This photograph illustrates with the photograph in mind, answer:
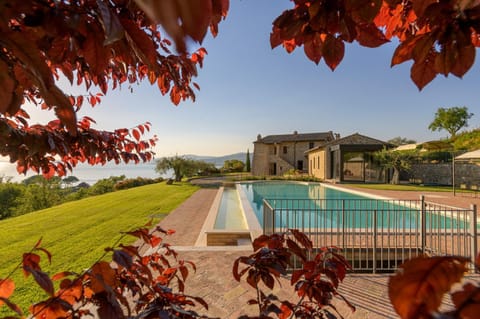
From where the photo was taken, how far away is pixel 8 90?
53 centimetres

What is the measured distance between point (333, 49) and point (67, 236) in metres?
8.22

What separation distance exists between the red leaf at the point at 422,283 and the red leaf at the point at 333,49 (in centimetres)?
80

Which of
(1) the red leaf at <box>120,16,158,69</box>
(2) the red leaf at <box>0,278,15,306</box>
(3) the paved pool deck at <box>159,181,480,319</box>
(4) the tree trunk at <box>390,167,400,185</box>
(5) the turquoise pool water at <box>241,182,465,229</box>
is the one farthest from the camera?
(4) the tree trunk at <box>390,167,400,185</box>

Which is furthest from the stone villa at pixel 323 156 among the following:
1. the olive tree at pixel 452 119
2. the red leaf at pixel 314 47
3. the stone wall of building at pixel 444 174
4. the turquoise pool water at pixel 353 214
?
the red leaf at pixel 314 47

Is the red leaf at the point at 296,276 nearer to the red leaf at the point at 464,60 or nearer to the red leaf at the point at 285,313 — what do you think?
the red leaf at the point at 285,313

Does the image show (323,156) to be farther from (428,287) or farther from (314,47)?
(428,287)

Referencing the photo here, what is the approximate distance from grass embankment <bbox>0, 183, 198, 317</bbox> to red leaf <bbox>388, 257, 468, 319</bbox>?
478 centimetres

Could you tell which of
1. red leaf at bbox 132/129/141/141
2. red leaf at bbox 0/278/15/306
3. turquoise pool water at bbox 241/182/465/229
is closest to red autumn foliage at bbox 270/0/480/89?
red leaf at bbox 0/278/15/306

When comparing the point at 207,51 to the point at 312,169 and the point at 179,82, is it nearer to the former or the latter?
the point at 179,82

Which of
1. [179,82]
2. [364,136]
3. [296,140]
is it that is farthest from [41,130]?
[296,140]

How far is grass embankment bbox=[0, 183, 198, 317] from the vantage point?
4.38 m

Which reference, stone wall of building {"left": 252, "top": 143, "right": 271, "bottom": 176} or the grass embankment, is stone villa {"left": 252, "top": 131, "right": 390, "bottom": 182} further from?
the grass embankment

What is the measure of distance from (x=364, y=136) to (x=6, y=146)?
25.0 m

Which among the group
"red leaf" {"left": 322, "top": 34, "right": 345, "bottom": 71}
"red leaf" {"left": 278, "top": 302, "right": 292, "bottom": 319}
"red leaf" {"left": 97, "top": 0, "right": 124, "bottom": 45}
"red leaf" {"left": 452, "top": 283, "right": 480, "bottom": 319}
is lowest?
"red leaf" {"left": 278, "top": 302, "right": 292, "bottom": 319}
